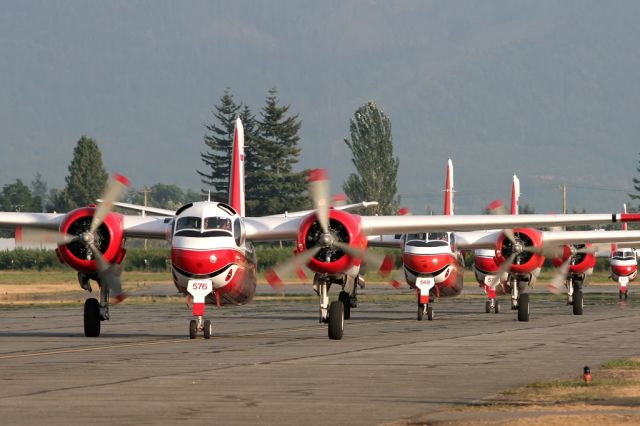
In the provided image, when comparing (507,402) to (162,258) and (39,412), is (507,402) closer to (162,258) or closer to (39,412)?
(39,412)

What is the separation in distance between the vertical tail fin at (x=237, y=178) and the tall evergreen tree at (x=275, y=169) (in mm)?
100631

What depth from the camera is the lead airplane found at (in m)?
28.6

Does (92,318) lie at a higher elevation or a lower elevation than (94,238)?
lower

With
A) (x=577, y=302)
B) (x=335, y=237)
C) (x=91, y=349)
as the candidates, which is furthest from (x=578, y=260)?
(x=91, y=349)

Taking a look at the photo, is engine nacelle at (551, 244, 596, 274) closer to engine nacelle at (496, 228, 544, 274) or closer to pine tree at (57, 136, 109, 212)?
engine nacelle at (496, 228, 544, 274)

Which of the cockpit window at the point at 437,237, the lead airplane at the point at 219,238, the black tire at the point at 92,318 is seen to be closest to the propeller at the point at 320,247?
the lead airplane at the point at 219,238

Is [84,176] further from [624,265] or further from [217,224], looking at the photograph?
[217,224]

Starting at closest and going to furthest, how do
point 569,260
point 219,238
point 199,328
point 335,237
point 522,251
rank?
point 219,238 < point 199,328 < point 335,237 < point 522,251 < point 569,260

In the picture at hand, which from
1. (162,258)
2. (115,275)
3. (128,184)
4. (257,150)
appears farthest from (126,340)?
(257,150)

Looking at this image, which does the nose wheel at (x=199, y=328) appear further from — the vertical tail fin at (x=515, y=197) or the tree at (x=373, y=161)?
the tree at (x=373, y=161)

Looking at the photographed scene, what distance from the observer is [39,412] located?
48.9 feet

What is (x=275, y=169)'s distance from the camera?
478 feet

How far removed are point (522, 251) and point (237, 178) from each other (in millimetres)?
11144

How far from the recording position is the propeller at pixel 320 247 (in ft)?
97.9
